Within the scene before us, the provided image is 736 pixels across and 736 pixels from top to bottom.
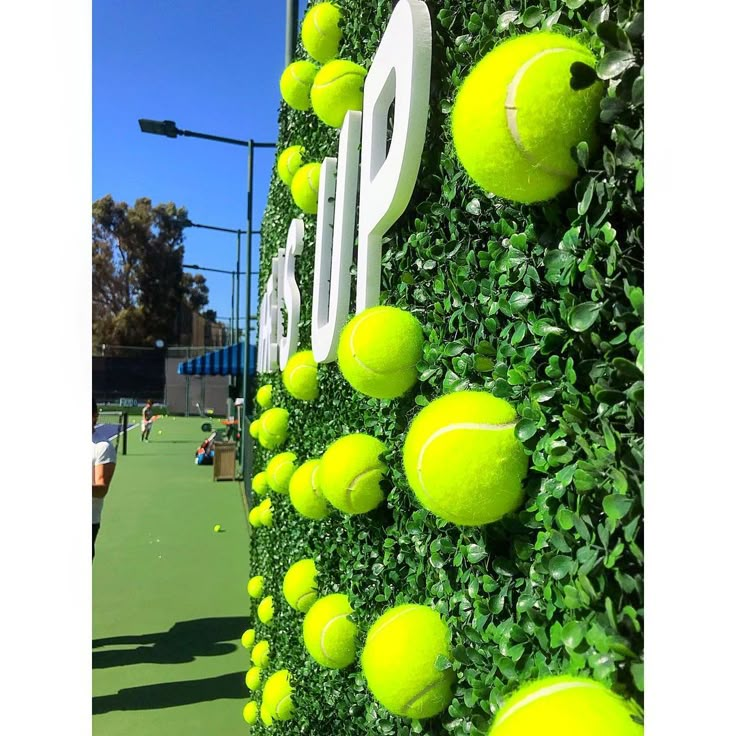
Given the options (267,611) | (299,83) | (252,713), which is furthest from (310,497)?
(252,713)

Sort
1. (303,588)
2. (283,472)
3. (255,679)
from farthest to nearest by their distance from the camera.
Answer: (255,679)
(283,472)
(303,588)

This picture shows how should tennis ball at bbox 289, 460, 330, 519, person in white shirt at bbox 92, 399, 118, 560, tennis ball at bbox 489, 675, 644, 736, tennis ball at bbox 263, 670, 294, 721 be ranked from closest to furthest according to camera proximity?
tennis ball at bbox 489, 675, 644, 736 → tennis ball at bbox 289, 460, 330, 519 → tennis ball at bbox 263, 670, 294, 721 → person in white shirt at bbox 92, 399, 118, 560

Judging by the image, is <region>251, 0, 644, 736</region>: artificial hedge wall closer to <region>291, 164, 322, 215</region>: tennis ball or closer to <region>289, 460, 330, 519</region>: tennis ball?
<region>289, 460, 330, 519</region>: tennis ball

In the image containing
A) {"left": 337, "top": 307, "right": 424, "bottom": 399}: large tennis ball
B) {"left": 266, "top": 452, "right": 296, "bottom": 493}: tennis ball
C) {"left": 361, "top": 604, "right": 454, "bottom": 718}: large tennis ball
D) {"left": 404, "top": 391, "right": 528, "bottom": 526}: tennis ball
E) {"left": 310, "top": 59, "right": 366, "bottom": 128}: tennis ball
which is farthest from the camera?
{"left": 266, "top": 452, "right": 296, "bottom": 493}: tennis ball

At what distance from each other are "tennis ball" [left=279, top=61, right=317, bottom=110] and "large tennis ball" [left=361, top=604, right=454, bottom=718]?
2150mm

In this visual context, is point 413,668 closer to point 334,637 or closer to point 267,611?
point 334,637

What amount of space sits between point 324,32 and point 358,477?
1596mm

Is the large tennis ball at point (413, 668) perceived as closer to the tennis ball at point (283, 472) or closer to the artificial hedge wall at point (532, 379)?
the artificial hedge wall at point (532, 379)

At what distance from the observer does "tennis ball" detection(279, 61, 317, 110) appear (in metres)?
2.47

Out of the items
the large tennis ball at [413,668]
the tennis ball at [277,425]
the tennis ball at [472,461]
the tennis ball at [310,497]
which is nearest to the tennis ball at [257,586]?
the tennis ball at [277,425]

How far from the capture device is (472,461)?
78 centimetres

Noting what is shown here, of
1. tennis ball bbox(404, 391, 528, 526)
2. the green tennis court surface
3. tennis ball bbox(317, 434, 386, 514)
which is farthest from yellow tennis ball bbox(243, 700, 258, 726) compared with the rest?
tennis ball bbox(404, 391, 528, 526)

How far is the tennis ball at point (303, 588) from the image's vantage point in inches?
81.4
